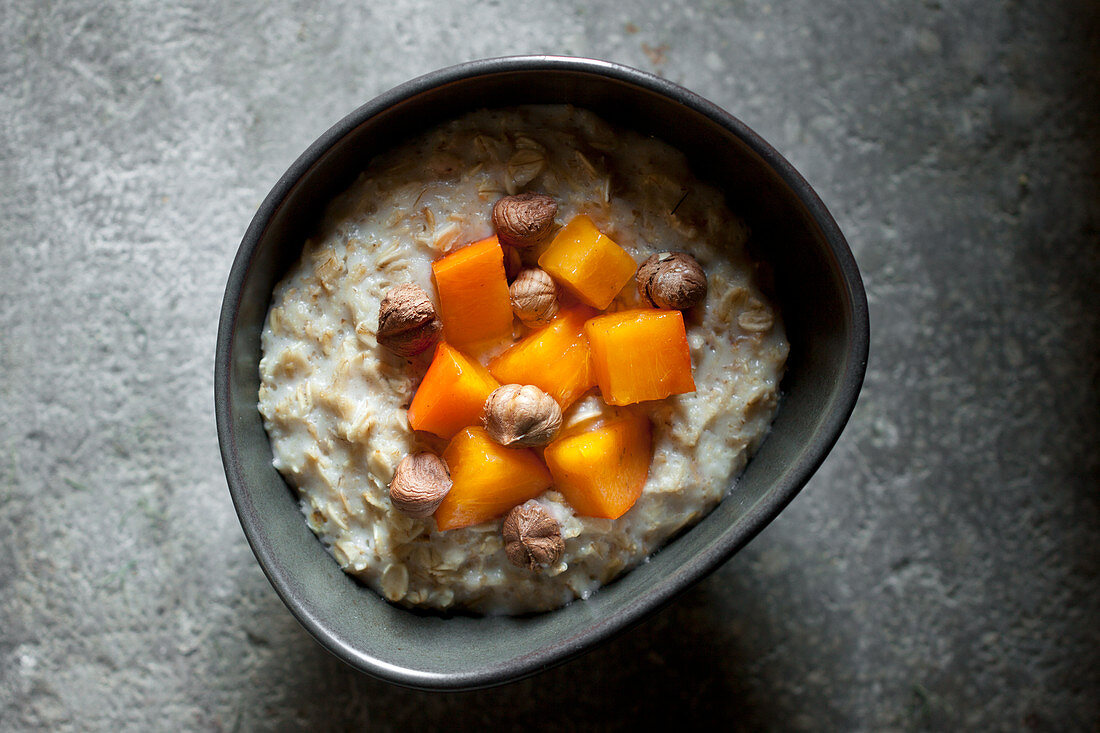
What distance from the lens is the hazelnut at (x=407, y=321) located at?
131 cm

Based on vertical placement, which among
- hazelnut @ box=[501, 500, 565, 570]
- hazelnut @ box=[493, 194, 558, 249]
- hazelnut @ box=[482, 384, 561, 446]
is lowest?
hazelnut @ box=[501, 500, 565, 570]

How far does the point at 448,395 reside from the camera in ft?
4.40

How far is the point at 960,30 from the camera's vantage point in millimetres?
1944

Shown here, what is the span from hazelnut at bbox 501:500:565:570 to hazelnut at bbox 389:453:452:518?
13cm

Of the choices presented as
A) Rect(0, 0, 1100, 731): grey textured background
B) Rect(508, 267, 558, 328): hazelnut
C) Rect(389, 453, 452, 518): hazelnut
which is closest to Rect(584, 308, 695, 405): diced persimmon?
Rect(508, 267, 558, 328): hazelnut

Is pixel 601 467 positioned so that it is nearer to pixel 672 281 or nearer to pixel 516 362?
pixel 516 362

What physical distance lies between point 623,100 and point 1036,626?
1.59 m

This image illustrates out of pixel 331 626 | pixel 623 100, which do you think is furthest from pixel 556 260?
pixel 331 626

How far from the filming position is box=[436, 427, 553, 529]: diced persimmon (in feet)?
4.48

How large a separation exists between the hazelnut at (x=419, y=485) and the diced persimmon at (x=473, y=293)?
0.23 metres

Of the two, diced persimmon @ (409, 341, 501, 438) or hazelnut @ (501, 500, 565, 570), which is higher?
diced persimmon @ (409, 341, 501, 438)

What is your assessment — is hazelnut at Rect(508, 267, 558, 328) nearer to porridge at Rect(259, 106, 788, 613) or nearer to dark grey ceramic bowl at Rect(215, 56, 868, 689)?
porridge at Rect(259, 106, 788, 613)

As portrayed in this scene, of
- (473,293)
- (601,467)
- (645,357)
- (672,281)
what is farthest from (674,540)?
(473,293)

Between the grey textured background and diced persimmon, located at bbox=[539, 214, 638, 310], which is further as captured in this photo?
the grey textured background
